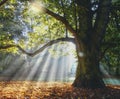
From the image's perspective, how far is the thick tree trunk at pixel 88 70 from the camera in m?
15.0

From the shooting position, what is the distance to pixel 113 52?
73.2 feet

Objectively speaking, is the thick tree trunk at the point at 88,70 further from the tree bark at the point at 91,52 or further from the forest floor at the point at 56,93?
the forest floor at the point at 56,93

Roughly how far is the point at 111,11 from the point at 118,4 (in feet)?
2.41

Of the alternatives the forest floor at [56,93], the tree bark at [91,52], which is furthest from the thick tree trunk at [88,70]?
the forest floor at [56,93]

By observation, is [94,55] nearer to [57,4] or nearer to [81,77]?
[81,77]

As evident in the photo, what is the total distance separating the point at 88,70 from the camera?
15141mm

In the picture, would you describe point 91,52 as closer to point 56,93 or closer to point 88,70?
point 88,70

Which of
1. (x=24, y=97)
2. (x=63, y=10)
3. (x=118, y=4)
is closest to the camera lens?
(x=24, y=97)

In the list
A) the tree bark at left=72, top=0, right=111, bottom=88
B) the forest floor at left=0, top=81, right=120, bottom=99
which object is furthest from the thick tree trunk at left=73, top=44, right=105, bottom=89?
the forest floor at left=0, top=81, right=120, bottom=99

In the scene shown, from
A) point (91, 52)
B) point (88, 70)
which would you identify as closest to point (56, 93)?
point (88, 70)

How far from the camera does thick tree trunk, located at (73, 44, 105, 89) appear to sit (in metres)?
15.0

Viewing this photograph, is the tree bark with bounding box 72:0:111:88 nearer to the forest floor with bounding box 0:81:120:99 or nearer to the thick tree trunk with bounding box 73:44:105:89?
the thick tree trunk with bounding box 73:44:105:89

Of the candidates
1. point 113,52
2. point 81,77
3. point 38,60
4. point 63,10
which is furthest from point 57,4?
point 38,60

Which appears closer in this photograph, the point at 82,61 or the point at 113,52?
the point at 82,61
